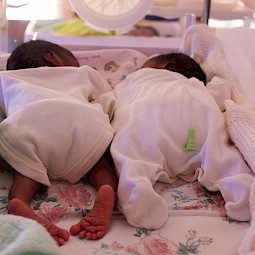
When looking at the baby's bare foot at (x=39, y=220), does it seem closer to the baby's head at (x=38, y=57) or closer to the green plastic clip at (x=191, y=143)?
the green plastic clip at (x=191, y=143)

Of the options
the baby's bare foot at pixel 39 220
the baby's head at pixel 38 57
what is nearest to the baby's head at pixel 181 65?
the baby's head at pixel 38 57

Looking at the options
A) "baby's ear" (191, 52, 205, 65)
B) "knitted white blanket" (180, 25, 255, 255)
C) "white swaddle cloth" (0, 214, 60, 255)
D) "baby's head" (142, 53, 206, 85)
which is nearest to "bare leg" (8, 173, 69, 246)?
"white swaddle cloth" (0, 214, 60, 255)

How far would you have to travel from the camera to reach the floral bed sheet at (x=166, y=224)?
3.06 feet

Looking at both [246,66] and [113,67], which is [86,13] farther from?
[246,66]

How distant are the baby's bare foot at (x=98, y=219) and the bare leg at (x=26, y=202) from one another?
3 centimetres

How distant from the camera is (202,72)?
150 cm

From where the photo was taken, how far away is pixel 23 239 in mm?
747

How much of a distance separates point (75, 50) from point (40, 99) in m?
0.70

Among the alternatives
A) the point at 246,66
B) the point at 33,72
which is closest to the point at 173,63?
the point at 246,66

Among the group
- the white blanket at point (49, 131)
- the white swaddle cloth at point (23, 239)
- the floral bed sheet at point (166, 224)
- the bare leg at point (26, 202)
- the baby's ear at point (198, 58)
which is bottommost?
the floral bed sheet at point (166, 224)

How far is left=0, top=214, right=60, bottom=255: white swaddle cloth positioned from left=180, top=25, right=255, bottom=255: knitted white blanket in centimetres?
32

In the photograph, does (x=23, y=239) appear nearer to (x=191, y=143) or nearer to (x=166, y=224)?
(x=166, y=224)

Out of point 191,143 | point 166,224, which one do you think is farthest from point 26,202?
point 191,143

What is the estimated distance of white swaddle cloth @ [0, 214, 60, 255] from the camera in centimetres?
74
